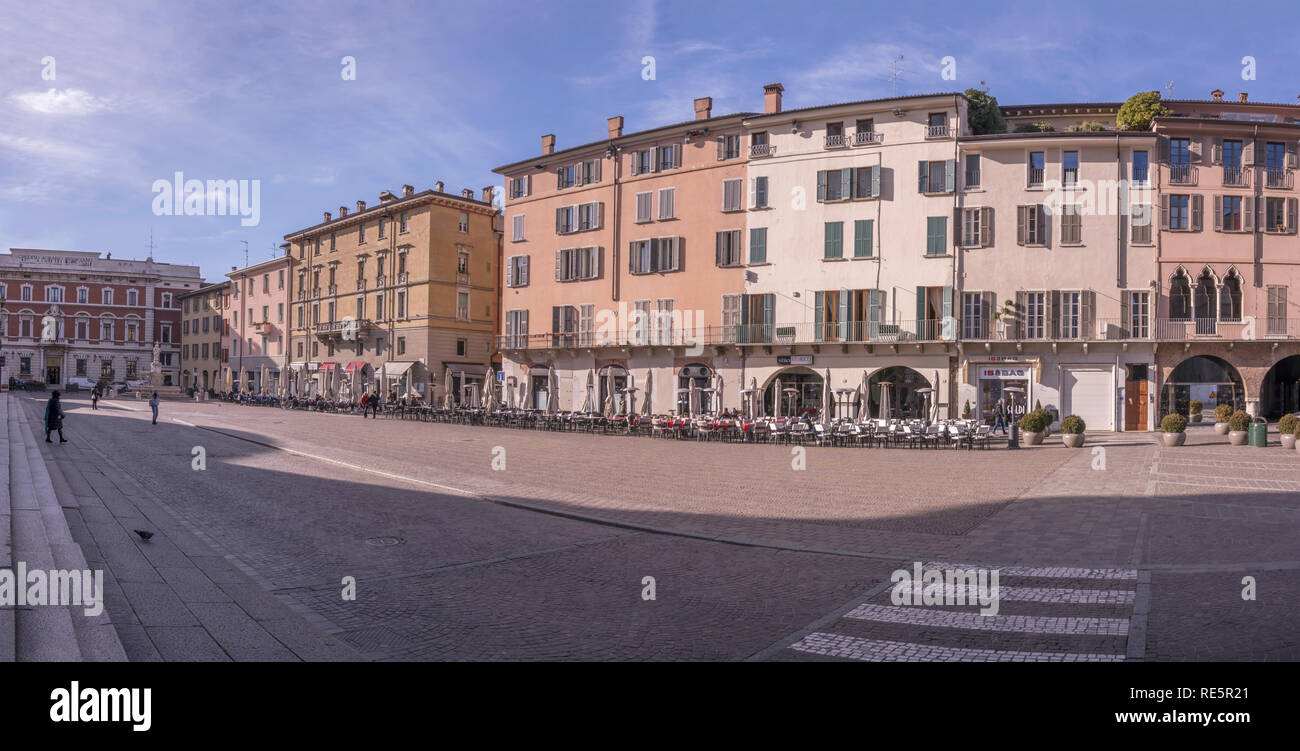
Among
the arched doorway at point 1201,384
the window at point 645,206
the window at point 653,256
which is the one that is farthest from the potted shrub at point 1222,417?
the window at point 645,206

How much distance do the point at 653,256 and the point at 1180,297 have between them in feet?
82.2

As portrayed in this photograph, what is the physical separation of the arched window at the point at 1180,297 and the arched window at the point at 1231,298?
1362 millimetres

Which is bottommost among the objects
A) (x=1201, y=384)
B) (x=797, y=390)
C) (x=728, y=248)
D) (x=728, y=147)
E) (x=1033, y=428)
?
(x=1033, y=428)

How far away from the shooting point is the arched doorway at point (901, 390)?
3572 cm

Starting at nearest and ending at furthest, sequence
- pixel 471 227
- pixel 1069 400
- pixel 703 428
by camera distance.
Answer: pixel 703 428, pixel 1069 400, pixel 471 227

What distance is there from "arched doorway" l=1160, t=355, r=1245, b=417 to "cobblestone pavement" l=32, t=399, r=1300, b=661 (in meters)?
16.6

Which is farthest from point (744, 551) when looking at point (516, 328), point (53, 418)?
point (516, 328)

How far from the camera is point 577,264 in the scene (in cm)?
4566

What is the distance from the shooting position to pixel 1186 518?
11758mm

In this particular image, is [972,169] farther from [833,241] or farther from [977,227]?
[833,241]

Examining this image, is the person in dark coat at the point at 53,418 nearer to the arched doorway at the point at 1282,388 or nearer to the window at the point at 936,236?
the window at the point at 936,236
